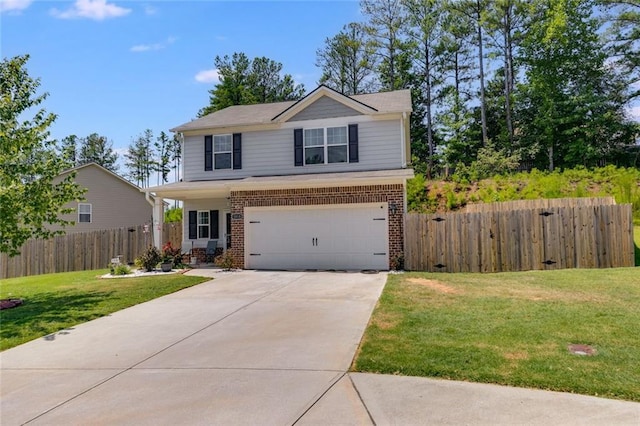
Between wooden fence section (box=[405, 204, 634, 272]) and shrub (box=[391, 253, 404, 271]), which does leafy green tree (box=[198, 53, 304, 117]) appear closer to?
shrub (box=[391, 253, 404, 271])

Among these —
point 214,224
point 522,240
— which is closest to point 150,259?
point 214,224

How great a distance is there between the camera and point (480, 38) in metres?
31.1

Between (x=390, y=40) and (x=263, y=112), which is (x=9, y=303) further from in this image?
(x=390, y=40)

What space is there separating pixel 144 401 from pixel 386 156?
12.2 m

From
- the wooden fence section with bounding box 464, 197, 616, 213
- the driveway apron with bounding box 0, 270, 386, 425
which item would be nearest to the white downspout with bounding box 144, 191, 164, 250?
the driveway apron with bounding box 0, 270, 386, 425

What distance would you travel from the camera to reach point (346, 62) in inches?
1309

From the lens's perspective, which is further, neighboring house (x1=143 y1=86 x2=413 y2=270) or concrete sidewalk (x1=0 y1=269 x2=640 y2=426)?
neighboring house (x1=143 y1=86 x2=413 y2=270)

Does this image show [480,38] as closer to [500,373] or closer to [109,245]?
[109,245]

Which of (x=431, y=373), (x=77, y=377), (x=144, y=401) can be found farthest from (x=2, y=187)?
(x=431, y=373)

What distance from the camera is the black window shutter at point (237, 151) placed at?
16.4m

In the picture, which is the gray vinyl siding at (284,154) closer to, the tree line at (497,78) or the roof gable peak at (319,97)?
the roof gable peak at (319,97)

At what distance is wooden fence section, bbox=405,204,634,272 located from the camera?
11102mm

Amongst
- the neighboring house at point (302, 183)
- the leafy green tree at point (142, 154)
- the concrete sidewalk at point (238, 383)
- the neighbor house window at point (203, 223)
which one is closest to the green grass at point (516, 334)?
the concrete sidewalk at point (238, 383)

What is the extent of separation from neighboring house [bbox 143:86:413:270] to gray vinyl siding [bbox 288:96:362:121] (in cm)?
4
